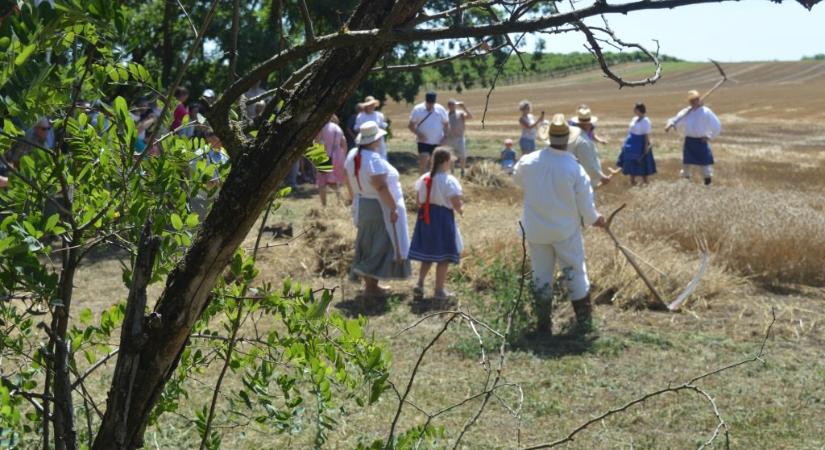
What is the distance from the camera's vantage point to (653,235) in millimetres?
10055

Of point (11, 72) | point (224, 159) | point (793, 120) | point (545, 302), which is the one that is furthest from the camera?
point (793, 120)

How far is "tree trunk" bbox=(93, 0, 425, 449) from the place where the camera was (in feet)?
6.03

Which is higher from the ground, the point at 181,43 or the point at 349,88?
the point at 181,43

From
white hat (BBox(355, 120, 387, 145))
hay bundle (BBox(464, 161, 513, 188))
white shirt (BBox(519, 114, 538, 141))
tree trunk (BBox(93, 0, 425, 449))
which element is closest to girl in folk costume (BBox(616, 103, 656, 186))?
white shirt (BBox(519, 114, 538, 141))

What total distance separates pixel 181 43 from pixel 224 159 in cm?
1682

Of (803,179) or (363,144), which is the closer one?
(363,144)

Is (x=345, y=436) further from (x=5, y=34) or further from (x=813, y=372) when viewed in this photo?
(x=5, y=34)

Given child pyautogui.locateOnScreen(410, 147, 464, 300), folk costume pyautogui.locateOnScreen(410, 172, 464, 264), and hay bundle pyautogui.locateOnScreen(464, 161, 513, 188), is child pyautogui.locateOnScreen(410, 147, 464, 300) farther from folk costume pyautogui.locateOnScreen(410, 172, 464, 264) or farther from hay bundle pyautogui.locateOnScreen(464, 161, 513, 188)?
hay bundle pyautogui.locateOnScreen(464, 161, 513, 188)

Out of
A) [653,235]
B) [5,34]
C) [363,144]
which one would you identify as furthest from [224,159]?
[653,235]

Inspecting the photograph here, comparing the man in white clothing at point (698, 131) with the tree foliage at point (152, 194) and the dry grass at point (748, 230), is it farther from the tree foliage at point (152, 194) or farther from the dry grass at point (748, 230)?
the tree foliage at point (152, 194)

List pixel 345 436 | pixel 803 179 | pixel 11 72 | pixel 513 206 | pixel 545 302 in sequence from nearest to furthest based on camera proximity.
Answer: pixel 11 72
pixel 345 436
pixel 545 302
pixel 513 206
pixel 803 179

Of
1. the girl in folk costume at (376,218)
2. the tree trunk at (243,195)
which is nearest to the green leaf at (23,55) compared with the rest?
the tree trunk at (243,195)

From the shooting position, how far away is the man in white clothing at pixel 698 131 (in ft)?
51.0

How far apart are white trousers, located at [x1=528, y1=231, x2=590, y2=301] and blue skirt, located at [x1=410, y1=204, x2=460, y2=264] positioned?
1074 mm
